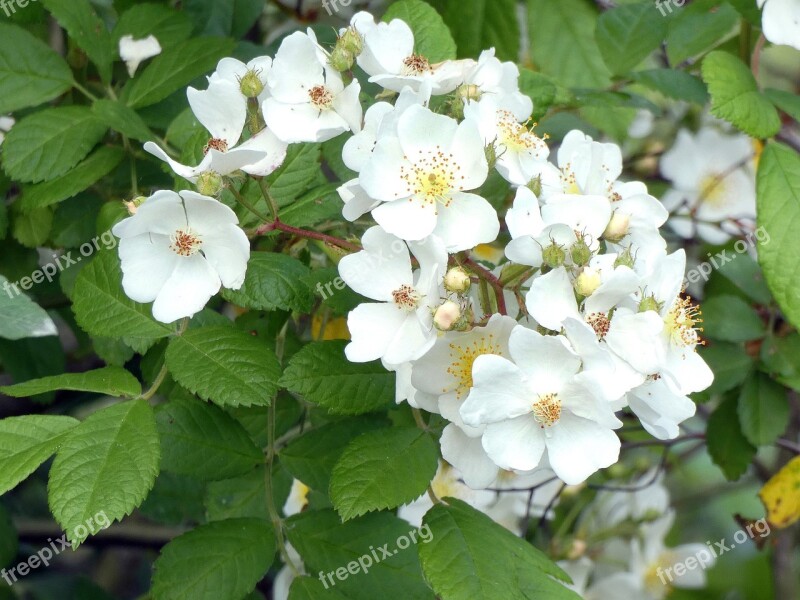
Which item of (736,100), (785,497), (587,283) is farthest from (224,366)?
(785,497)

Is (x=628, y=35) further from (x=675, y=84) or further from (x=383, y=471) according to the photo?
(x=383, y=471)

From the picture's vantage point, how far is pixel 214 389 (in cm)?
105

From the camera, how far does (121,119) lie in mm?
1340

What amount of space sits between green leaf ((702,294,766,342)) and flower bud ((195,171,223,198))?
986 mm

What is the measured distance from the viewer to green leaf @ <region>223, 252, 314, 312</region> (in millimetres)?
1106

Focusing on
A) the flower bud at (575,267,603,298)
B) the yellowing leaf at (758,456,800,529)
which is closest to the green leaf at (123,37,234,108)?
the flower bud at (575,267,603,298)

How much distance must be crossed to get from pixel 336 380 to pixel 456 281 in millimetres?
232

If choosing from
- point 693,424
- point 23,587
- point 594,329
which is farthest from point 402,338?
point 693,424

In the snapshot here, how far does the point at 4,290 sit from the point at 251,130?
1.25 feet

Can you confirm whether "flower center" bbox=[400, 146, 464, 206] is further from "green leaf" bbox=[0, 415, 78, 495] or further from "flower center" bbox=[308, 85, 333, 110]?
"green leaf" bbox=[0, 415, 78, 495]

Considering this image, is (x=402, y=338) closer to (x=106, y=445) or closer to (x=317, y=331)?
(x=106, y=445)

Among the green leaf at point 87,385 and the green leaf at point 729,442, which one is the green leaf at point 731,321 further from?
the green leaf at point 87,385

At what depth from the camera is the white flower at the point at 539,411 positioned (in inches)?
36.9

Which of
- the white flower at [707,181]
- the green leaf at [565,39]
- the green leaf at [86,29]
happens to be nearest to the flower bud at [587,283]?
the green leaf at [86,29]
